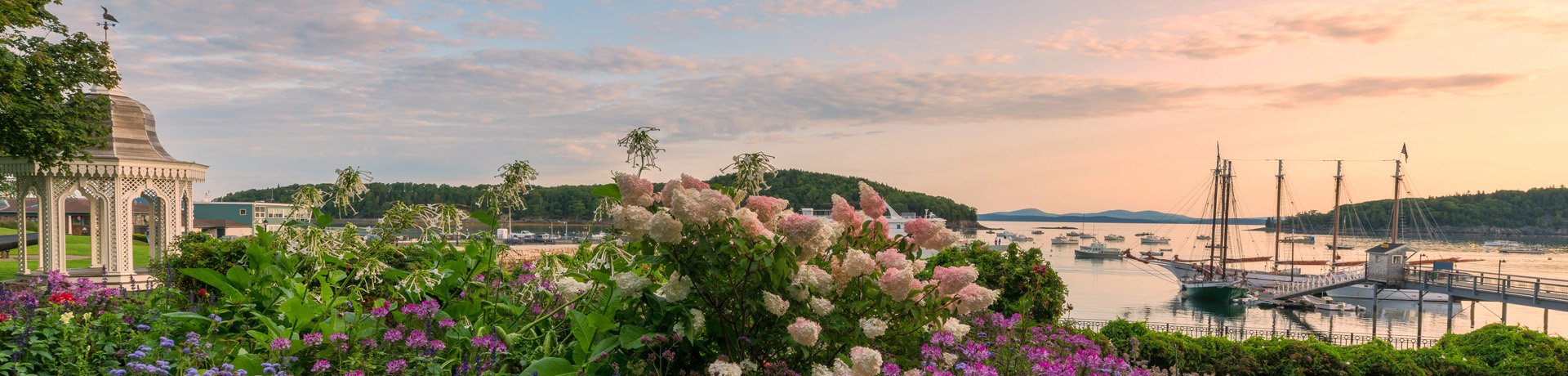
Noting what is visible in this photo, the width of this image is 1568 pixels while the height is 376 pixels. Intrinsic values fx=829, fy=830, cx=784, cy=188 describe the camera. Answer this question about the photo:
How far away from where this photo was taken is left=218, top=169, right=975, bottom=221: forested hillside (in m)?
4.61

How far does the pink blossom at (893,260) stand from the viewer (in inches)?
97.0

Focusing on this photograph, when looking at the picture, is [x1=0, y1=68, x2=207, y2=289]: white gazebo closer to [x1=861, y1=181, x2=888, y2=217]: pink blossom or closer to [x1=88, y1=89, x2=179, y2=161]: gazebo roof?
[x1=88, y1=89, x2=179, y2=161]: gazebo roof

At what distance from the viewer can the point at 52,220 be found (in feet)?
41.4

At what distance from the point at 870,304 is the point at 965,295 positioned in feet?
1.00

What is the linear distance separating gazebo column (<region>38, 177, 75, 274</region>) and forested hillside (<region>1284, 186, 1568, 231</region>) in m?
122

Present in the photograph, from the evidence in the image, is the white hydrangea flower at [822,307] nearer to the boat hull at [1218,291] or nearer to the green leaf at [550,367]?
the green leaf at [550,367]

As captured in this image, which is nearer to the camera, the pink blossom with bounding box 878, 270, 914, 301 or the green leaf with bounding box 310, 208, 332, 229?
the pink blossom with bounding box 878, 270, 914, 301

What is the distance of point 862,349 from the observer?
225cm

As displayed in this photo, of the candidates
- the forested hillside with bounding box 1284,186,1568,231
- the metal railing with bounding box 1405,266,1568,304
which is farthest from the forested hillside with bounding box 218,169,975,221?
the forested hillside with bounding box 1284,186,1568,231

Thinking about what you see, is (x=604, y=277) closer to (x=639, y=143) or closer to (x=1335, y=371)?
(x=639, y=143)

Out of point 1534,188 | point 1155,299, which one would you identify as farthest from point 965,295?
point 1534,188

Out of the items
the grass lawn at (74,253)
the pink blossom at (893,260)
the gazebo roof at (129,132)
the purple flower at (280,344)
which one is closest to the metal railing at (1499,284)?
the pink blossom at (893,260)

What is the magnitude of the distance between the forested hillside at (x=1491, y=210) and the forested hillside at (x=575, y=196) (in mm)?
54078

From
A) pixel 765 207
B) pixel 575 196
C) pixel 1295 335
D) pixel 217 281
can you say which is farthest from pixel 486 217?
pixel 575 196
